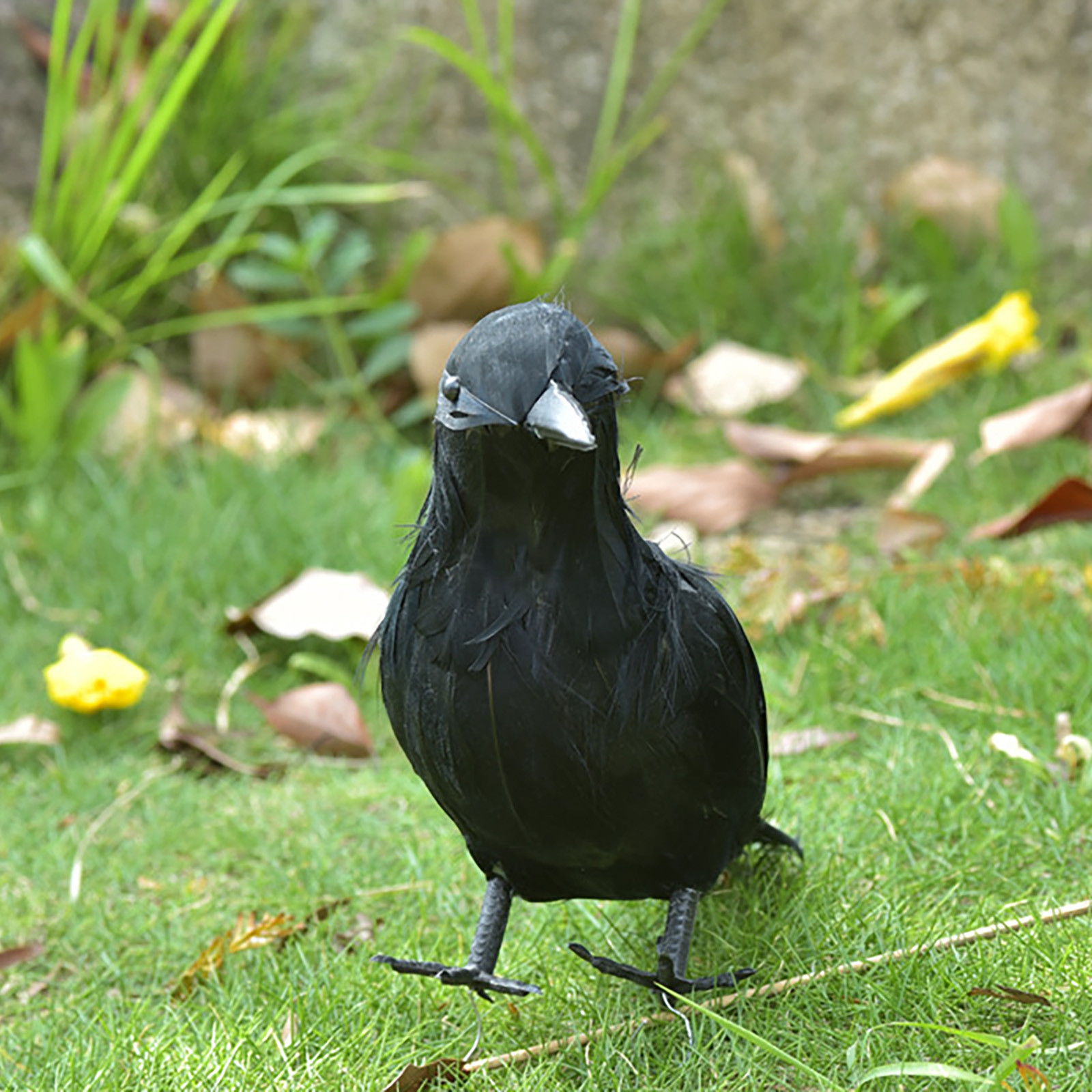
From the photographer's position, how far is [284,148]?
4.30 metres

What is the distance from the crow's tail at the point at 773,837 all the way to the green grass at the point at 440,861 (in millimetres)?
54

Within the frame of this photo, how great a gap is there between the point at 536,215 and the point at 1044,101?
5.31 ft

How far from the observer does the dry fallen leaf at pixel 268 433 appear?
3.80 metres

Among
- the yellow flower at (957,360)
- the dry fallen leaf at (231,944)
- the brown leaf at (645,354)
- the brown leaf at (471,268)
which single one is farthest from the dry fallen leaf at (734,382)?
the dry fallen leaf at (231,944)

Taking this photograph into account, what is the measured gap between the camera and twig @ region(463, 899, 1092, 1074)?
1.71 meters

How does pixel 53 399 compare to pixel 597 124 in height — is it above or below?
below

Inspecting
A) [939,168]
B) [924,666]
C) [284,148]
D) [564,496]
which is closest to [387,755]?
[924,666]

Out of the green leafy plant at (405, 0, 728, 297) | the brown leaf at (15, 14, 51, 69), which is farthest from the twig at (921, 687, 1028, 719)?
the brown leaf at (15, 14, 51, 69)

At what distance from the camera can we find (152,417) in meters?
3.80

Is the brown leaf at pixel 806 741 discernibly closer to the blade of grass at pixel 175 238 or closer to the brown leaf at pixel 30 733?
the brown leaf at pixel 30 733

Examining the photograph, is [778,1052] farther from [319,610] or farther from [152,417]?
[152,417]

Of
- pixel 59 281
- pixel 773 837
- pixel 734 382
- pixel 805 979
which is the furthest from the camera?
pixel 734 382

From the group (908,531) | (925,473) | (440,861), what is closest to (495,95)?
(925,473)

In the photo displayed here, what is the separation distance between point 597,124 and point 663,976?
11.2 ft
